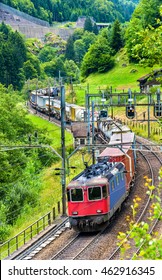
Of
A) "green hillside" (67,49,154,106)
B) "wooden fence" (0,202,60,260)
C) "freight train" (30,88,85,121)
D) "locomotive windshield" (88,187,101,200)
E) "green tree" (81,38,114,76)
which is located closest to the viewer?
"wooden fence" (0,202,60,260)

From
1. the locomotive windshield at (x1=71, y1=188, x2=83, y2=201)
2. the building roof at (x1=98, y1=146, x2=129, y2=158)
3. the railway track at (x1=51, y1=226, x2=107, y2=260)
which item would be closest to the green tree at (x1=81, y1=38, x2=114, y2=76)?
the building roof at (x1=98, y1=146, x2=129, y2=158)

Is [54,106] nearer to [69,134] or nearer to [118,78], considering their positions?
[69,134]

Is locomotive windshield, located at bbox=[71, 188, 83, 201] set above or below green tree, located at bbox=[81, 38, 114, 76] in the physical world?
below

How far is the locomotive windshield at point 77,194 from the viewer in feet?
89.3

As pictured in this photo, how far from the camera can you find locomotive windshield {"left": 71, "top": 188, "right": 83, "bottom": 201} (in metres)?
27.2

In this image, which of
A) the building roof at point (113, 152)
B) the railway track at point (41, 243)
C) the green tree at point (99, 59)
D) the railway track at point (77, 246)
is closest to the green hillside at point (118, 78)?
the green tree at point (99, 59)

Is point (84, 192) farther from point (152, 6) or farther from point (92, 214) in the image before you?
point (152, 6)

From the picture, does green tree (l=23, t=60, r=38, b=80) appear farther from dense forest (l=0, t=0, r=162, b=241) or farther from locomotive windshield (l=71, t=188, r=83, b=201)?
locomotive windshield (l=71, t=188, r=83, b=201)

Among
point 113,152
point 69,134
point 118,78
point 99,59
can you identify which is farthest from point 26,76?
point 113,152

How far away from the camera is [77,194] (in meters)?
27.3

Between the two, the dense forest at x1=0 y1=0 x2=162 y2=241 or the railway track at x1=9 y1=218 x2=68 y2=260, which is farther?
the railway track at x1=9 y1=218 x2=68 y2=260

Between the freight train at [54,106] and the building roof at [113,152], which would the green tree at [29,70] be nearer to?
the freight train at [54,106]

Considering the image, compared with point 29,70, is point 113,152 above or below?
below

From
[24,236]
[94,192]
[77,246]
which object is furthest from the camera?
[94,192]
